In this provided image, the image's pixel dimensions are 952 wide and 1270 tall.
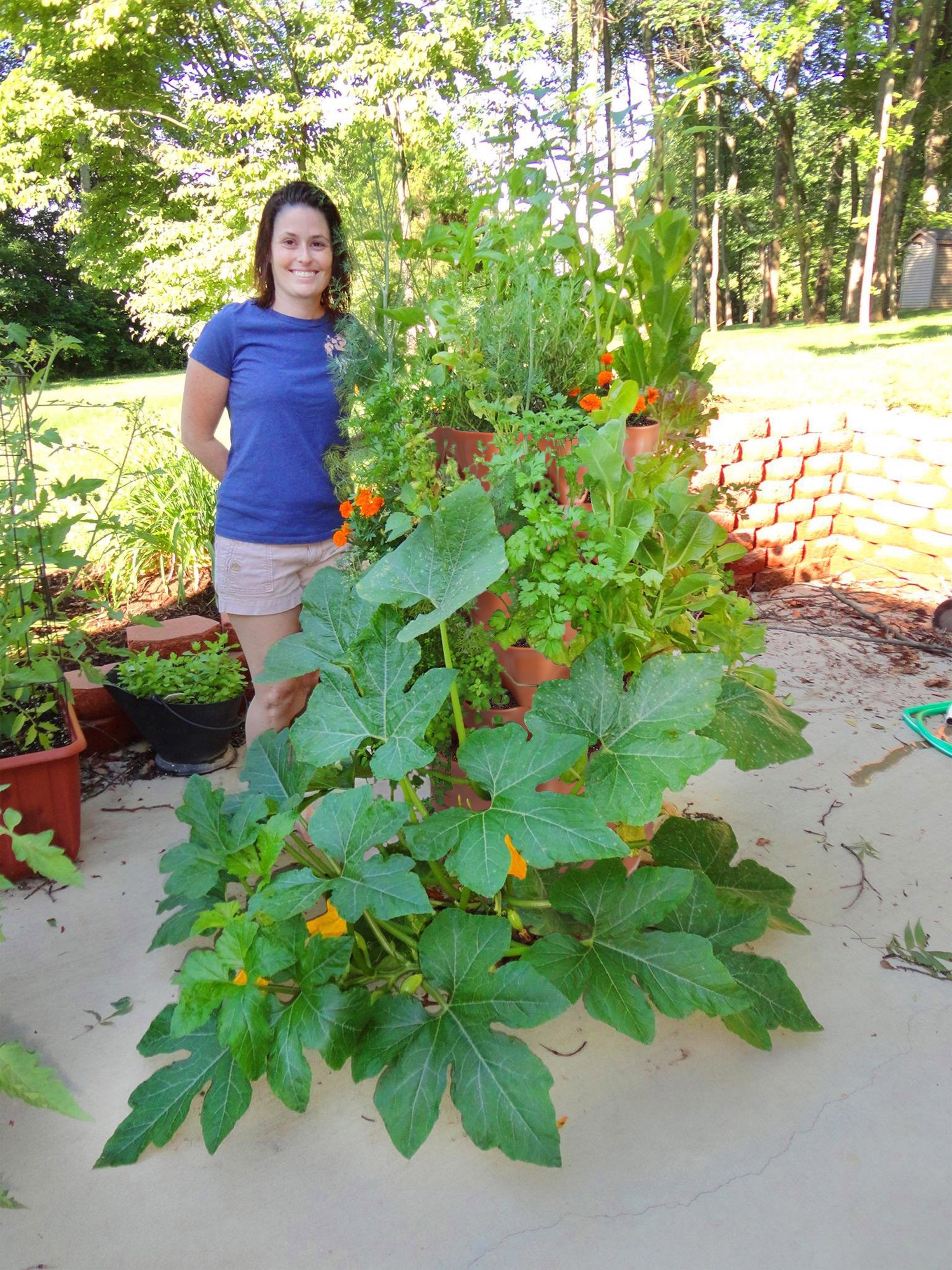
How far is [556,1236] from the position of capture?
4.01 feet

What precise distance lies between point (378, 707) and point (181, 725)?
50.2 inches

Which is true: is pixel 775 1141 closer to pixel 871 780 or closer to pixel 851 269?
pixel 871 780

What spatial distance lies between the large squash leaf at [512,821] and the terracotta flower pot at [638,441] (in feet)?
2.31

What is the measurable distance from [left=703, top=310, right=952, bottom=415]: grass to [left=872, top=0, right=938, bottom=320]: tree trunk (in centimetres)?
71

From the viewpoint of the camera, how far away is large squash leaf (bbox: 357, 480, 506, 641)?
1484mm

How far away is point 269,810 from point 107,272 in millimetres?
9057

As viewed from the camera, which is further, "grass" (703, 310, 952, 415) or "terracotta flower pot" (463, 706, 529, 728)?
"grass" (703, 310, 952, 415)

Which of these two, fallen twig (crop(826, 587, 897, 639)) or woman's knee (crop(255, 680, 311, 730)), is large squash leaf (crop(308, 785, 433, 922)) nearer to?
woman's knee (crop(255, 680, 311, 730))

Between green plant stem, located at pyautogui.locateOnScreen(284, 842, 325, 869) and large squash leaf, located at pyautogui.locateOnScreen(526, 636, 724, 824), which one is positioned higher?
large squash leaf, located at pyautogui.locateOnScreen(526, 636, 724, 824)

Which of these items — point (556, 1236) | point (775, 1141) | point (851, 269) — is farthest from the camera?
point (851, 269)

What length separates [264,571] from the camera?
7.03ft

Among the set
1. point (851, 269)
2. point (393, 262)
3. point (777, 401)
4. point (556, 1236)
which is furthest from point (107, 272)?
point (851, 269)

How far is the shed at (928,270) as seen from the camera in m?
22.0

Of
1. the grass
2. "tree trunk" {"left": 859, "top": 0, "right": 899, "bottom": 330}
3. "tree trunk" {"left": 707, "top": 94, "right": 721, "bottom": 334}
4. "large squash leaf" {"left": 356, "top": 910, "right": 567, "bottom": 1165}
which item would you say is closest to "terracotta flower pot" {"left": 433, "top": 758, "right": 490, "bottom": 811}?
"large squash leaf" {"left": 356, "top": 910, "right": 567, "bottom": 1165}
